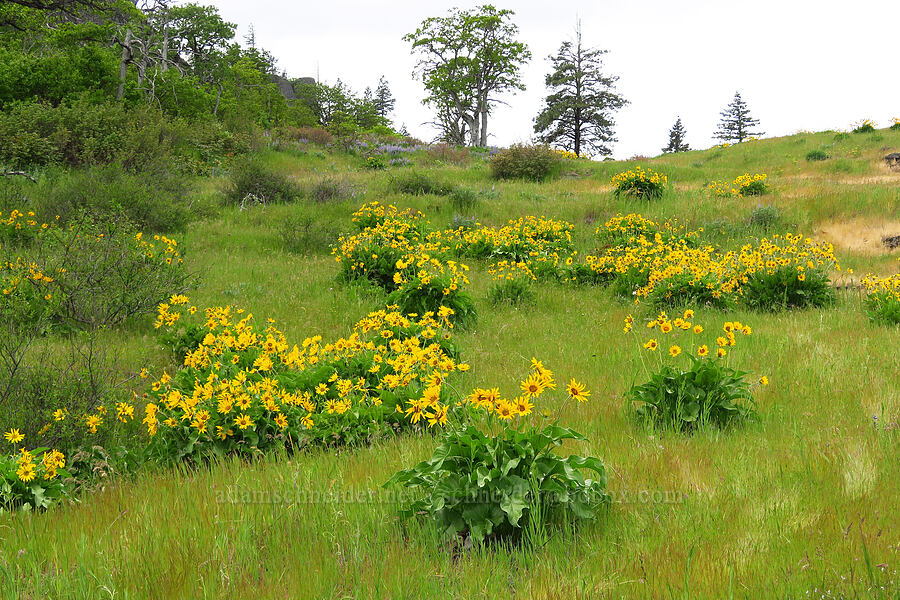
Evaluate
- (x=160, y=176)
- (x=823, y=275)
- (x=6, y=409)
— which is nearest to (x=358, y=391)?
(x=6, y=409)

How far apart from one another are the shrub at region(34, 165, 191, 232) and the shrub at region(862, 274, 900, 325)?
11339mm

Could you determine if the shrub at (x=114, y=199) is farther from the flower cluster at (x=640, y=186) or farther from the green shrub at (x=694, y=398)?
the flower cluster at (x=640, y=186)

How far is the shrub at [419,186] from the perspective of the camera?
1645cm

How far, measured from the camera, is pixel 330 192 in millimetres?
15273

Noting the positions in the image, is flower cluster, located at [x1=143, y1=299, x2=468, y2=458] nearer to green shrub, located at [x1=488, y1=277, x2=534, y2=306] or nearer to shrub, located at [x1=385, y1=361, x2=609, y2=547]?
shrub, located at [x1=385, y1=361, x2=609, y2=547]

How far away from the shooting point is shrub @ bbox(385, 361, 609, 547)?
242 centimetres

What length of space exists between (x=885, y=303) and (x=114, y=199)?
11.9 m

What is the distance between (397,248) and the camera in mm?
9758

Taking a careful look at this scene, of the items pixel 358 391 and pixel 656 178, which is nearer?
pixel 358 391

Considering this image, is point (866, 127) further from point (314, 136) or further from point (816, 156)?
point (314, 136)

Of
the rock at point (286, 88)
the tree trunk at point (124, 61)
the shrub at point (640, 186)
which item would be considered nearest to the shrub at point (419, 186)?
the shrub at point (640, 186)

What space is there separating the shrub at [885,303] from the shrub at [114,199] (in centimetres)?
1134

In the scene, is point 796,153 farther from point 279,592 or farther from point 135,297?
point 279,592

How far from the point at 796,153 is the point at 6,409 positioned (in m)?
24.2
